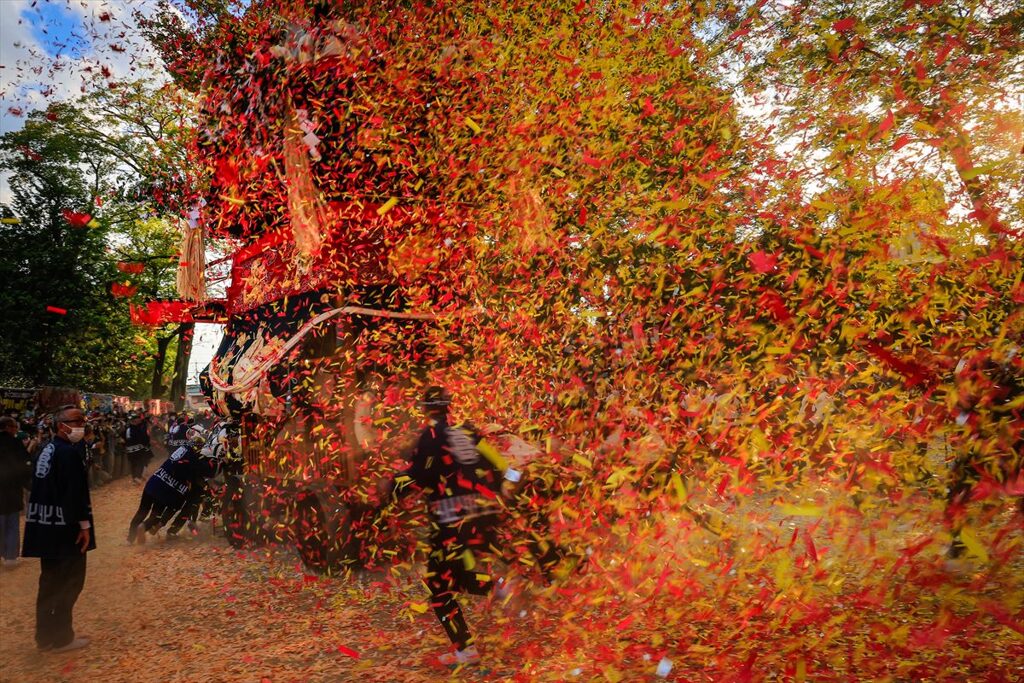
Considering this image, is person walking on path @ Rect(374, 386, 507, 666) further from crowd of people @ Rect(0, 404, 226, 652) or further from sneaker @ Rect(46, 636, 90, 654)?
sneaker @ Rect(46, 636, 90, 654)

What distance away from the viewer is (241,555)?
11.9m

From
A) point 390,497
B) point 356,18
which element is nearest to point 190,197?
point 356,18

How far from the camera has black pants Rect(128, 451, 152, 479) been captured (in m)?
21.8

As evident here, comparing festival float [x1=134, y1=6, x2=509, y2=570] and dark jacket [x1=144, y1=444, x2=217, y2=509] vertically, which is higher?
festival float [x1=134, y1=6, x2=509, y2=570]

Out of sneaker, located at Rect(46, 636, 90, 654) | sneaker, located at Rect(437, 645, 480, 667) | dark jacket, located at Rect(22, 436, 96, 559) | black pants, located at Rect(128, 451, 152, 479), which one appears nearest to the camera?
sneaker, located at Rect(437, 645, 480, 667)

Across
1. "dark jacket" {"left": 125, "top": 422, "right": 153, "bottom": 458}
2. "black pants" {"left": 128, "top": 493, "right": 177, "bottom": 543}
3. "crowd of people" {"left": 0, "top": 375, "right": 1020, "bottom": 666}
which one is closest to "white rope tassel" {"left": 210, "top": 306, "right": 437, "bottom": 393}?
"crowd of people" {"left": 0, "top": 375, "right": 1020, "bottom": 666}

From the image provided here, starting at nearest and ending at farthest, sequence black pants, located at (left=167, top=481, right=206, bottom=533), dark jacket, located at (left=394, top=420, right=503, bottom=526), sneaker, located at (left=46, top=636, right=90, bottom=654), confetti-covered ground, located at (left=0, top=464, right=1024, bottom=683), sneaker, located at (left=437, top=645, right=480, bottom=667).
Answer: confetti-covered ground, located at (left=0, top=464, right=1024, bottom=683) → sneaker, located at (left=437, top=645, right=480, bottom=667) → dark jacket, located at (left=394, top=420, right=503, bottom=526) → sneaker, located at (left=46, top=636, right=90, bottom=654) → black pants, located at (left=167, top=481, right=206, bottom=533)

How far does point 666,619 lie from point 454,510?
7.69 feet

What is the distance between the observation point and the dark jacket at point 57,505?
7344 mm

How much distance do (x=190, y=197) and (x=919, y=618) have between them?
36.8 ft

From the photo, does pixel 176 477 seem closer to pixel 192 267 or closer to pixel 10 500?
pixel 10 500

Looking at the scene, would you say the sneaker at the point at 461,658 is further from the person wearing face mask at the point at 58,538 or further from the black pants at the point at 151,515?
the black pants at the point at 151,515

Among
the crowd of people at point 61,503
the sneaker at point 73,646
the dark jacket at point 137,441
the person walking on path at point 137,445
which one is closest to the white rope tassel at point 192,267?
the crowd of people at point 61,503

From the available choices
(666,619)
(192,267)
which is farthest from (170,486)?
(666,619)
